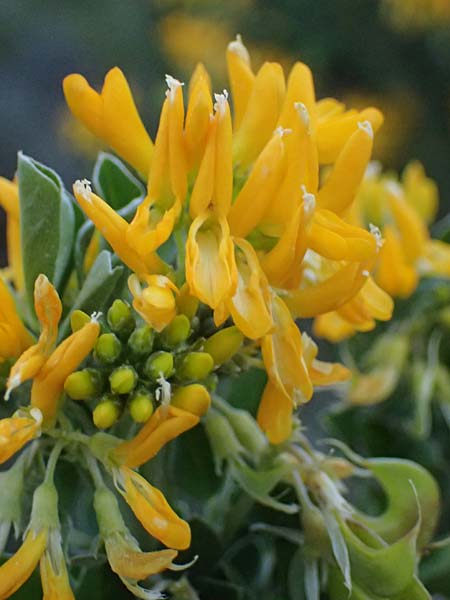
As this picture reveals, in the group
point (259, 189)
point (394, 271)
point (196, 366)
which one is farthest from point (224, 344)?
point (394, 271)

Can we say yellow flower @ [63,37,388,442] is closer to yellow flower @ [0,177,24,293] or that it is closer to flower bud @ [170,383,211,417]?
flower bud @ [170,383,211,417]

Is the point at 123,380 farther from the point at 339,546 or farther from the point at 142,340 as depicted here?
the point at 339,546

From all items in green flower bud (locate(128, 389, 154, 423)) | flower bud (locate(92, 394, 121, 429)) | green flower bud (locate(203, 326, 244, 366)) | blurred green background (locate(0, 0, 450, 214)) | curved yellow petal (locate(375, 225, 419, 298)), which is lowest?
blurred green background (locate(0, 0, 450, 214))

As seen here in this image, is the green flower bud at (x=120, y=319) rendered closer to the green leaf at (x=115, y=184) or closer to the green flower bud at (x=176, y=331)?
the green flower bud at (x=176, y=331)

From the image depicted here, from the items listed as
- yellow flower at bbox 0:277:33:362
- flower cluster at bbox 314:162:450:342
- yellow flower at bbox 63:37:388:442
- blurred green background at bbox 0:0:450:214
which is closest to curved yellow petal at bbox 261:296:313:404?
yellow flower at bbox 63:37:388:442

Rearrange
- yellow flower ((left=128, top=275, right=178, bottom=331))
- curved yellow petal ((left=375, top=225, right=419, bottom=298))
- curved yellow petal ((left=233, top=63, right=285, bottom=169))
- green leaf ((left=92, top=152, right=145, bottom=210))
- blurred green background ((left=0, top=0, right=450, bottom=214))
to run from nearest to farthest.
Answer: yellow flower ((left=128, top=275, right=178, bottom=331)) < curved yellow petal ((left=233, top=63, right=285, bottom=169)) < green leaf ((left=92, top=152, right=145, bottom=210)) < curved yellow petal ((left=375, top=225, right=419, bottom=298)) < blurred green background ((left=0, top=0, right=450, bottom=214))

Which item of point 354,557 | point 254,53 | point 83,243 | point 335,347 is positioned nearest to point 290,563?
point 354,557
